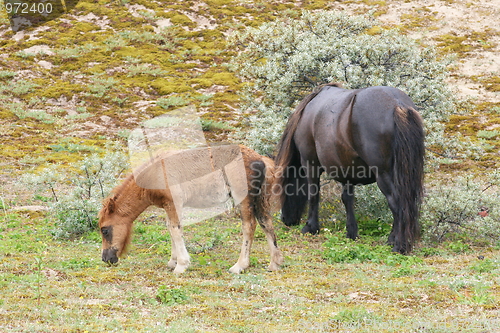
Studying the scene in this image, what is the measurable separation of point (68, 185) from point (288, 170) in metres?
6.18

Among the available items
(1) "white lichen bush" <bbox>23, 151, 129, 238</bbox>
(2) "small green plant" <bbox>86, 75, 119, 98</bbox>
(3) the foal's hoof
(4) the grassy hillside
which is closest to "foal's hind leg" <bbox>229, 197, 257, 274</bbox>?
(3) the foal's hoof

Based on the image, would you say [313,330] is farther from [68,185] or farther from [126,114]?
[126,114]

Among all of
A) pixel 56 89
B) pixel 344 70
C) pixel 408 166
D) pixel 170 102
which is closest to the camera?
pixel 408 166

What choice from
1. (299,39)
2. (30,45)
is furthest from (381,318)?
(30,45)

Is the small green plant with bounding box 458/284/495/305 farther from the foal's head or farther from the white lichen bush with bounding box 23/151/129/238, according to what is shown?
the white lichen bush with bounding box 23/151/129/238

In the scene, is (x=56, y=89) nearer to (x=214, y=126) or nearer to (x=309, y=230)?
(x=214, y=126)

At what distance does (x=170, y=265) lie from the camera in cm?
766

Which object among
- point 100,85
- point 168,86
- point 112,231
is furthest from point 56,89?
point 112,231

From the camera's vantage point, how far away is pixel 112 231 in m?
7.27

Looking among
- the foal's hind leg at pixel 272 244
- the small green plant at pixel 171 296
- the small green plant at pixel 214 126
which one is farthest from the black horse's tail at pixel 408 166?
the small green plant at pixel 214 126

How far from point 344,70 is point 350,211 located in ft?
12.5

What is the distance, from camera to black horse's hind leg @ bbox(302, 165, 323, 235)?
408 inches

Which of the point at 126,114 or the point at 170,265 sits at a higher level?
the point at 170,265

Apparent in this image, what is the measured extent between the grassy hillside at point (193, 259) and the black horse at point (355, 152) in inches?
25.7
